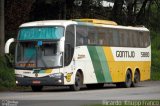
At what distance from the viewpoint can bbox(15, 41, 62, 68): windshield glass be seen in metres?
29.7

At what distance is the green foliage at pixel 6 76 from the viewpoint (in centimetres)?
3353

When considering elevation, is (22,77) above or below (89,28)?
below

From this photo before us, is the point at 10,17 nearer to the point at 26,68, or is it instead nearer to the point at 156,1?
the point at 26,68

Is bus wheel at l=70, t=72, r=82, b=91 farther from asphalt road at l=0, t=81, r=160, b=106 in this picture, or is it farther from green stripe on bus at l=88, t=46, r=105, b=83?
asphalt road at l=0, t=81, r=160, b=106

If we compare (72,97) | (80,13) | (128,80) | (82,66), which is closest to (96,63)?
(82,66)

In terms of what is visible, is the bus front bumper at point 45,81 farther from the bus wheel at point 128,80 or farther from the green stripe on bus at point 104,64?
the bus wheel at point 128,80

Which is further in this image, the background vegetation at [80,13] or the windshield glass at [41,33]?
the background vegetation at [80,13]

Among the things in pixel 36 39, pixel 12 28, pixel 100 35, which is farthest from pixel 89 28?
pixel 12 28

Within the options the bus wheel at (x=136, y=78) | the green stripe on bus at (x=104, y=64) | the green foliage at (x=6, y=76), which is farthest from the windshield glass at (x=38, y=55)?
the bus wheel at (x=136, y=78)

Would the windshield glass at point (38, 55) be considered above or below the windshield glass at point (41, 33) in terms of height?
below

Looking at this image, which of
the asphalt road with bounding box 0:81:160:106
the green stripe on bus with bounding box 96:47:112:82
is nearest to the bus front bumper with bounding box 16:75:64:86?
the asphalt road with bounding box 0:81:160:106

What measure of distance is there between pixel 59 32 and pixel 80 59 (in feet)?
7.06

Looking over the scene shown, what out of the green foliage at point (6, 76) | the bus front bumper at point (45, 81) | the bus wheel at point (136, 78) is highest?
the bus front bumper at point (45, 81)

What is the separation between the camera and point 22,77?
30.1 meters
